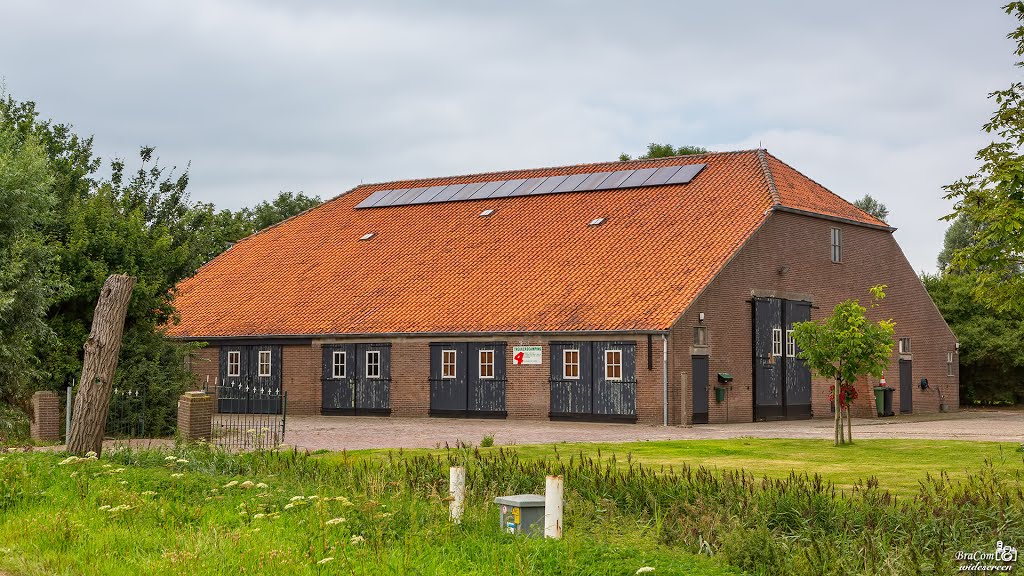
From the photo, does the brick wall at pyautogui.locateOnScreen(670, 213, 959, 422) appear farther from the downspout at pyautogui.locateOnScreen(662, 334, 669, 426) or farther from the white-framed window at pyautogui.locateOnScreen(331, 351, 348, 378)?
the white-framed window at pyautogui.locateOnScreen(331, 351, 348, 378)

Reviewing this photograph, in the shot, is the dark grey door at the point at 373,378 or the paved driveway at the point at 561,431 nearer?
the paved driveway at the point at 561,431

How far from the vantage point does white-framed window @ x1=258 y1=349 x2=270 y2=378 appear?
39406 mm

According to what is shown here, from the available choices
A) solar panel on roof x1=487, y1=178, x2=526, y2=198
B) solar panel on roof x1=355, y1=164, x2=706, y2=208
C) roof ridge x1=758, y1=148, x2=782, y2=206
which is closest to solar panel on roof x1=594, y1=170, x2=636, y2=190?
solar panel on roof x1=355, y1=164, x2=706, y2=208

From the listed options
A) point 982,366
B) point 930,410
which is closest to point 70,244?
point 930,410

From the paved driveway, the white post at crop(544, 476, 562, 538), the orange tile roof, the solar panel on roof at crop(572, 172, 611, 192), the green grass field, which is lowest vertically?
the paved driveway

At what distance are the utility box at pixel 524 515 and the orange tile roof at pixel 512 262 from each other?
72.5ft

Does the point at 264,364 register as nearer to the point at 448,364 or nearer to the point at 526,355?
the point at 448,364

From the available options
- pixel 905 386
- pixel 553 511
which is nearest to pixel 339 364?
pixel 905 386

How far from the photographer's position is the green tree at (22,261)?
22.0 meters

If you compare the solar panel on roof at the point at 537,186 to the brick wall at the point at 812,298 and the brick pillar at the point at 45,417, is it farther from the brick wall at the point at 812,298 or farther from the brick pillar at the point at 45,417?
the brick pillar at the point at 45,417

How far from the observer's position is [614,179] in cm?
4228

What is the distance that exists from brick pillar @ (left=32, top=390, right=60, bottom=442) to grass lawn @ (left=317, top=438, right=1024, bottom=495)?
696cm

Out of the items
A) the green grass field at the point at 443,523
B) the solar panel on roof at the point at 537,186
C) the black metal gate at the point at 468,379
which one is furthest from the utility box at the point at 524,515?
the solar panel on roof at the point at 537,186

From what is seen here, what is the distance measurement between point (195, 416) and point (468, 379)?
1387 centimetres
